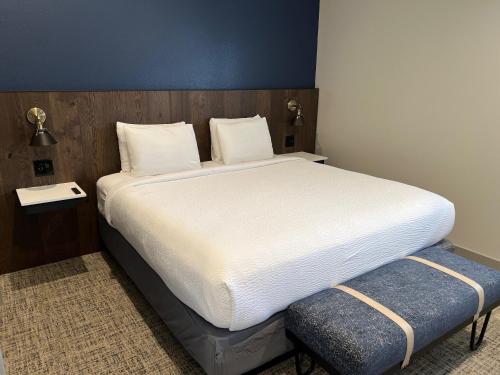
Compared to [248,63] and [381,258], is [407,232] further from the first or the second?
[248,63]

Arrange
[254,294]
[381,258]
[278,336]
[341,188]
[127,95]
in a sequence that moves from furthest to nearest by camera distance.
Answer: [127,95] < [341,188] < [381,258] < [278,336] < [254,294]

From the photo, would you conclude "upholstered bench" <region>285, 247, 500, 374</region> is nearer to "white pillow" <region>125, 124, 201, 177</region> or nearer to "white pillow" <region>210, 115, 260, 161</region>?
"white pillow" <region>125, 124, 201, 177</region>

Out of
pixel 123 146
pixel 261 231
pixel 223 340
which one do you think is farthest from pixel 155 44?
pixel 223 340

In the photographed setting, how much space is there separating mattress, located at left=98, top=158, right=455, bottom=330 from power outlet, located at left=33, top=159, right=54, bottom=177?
0.33m

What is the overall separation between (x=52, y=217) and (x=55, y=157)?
43 cm

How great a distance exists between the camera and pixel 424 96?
112 inches

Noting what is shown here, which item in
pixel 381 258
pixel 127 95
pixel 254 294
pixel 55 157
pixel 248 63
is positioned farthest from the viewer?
pixel 248 63

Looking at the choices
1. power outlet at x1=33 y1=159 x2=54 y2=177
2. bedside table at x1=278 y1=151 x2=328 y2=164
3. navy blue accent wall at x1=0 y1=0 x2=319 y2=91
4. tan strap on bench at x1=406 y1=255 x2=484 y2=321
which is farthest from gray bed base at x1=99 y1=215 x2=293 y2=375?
bedside table at x1=278 y1=151 x2=328 y2=164

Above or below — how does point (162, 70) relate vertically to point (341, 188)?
above

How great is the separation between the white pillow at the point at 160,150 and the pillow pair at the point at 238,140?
0.29 meters

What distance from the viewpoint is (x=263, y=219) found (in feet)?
5.79

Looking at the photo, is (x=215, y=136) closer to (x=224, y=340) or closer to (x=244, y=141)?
(x=244, y=141)

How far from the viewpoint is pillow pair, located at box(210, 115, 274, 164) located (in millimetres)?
2977

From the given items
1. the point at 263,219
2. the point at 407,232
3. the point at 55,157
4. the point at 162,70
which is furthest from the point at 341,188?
the point at 55,157
